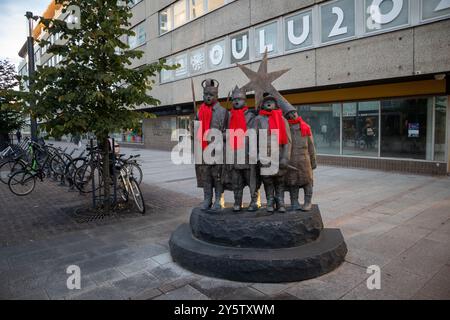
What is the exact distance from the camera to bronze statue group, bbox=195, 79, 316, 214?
4246 mm

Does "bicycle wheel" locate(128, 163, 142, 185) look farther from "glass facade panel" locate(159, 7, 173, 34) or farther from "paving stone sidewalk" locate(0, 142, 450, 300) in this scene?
"glass facade panel" locate(159, 7, 173, 34)

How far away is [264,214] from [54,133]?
4276mm

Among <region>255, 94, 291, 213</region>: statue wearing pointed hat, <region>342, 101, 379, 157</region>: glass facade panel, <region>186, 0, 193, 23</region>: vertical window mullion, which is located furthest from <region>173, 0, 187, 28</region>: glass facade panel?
<region>255, 94, 291, 213</region>: statue wearing pointed hat

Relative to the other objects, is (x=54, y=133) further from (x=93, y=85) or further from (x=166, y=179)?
(x=166, y=179)

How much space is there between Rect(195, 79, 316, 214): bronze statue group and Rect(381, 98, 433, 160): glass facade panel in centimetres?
795

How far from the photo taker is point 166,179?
36.9ft

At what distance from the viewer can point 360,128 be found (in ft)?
40.8

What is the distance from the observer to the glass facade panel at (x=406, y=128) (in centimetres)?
1065

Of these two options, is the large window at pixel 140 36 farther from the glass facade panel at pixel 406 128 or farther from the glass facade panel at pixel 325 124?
the glass facade panel at pixel 406 128

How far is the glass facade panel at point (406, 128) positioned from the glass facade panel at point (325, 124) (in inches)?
73.1

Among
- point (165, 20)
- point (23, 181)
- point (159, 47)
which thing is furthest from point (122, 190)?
point (165, 20)

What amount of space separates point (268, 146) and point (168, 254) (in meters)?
1.94

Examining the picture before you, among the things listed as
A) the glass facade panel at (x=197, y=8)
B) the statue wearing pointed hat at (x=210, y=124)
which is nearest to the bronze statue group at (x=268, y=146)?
Answer: the statue wearing pointed hat at (x=210, y=124)

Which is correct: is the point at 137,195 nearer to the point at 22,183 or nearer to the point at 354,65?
the point at 22,183
